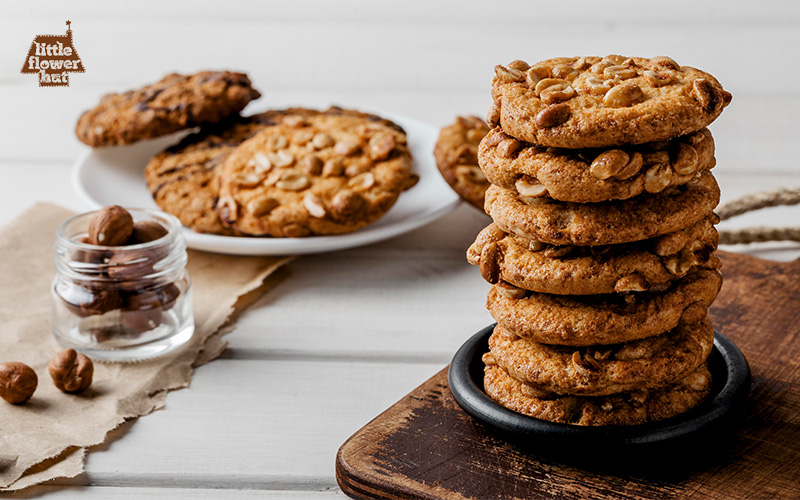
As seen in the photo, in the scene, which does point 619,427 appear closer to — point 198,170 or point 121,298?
point 121,298

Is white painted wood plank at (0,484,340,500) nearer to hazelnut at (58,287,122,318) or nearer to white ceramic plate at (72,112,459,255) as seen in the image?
hazelnut at (58,287,122,318)

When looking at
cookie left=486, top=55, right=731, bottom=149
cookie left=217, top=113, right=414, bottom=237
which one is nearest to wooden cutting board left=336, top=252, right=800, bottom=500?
cookie left=486, top=55, right=731, bottom=149

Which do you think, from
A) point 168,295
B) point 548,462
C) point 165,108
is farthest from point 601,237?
point 165,108

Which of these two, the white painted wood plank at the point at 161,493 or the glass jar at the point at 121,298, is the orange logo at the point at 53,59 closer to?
the glass jar at the point at 121,298

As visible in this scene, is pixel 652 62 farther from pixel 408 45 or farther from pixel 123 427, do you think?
pixel 408 45

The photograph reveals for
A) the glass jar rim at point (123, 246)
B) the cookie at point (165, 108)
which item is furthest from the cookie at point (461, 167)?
the glass jar rim at point (123, 246)

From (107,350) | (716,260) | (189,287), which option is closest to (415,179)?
(189,287)
